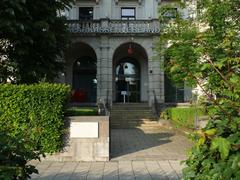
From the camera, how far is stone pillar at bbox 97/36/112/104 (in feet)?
109

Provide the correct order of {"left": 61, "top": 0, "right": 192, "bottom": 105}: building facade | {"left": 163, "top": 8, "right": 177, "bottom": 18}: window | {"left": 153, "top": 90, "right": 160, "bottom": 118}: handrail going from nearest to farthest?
{"left": 163, "top": 8, "right": 177, "bottom": 18}: window
{"left": 153, "top": 90, "right": 160, "bottom": 118}: handrail
{"left": 61, "top": 0, "right": 192, "bottom": 105}: building facade

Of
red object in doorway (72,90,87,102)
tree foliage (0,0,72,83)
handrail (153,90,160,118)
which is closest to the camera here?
tree foliage (0,0,72,83)

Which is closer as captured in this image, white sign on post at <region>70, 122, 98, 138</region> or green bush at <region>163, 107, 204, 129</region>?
white sign on post at <region>70, 122, 98, 138</region>

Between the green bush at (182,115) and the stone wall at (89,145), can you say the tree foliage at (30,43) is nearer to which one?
the stone wall at (89,145)

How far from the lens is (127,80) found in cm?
3781

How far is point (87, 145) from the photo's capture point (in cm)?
1223

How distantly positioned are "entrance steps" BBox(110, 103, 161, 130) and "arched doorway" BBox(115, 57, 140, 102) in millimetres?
4456

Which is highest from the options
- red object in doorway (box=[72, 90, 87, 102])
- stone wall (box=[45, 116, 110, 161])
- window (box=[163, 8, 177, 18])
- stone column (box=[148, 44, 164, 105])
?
window (box=[163, 8, 177, 18])

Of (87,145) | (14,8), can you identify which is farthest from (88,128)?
(14,8)

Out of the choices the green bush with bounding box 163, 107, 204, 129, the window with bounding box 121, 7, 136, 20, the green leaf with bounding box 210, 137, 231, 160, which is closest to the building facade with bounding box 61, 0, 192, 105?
the window with bounding box 121, 7, 136, 20

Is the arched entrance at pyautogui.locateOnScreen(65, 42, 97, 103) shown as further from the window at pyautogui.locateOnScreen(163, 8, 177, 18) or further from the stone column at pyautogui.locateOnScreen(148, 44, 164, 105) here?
the window at pyautogui.locateOnScreen(163, 8, 177, 18)

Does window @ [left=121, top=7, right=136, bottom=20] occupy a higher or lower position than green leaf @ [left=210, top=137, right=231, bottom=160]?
higher

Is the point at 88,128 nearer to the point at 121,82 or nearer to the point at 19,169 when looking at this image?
the point at 19,169

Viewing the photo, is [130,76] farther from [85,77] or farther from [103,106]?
[103,106]
